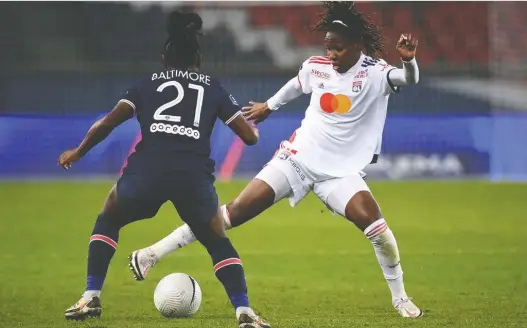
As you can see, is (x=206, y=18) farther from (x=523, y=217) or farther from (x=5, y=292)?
(x=5, y=292)

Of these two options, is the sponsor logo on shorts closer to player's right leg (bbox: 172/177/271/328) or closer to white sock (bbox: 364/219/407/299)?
player's right leg (bbox: 172/177/271/328)

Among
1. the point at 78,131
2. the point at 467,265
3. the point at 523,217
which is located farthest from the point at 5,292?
the point at 78,131

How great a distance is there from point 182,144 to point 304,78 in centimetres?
184

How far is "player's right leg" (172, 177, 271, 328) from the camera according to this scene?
20.6 ft

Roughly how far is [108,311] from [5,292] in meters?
1.49

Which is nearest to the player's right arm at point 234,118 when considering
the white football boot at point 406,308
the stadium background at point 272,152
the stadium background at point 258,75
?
the stadium background at point 272,152

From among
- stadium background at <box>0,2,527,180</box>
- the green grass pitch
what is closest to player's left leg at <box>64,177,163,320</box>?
the green grass pitch

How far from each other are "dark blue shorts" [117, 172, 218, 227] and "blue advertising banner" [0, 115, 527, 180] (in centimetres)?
1400

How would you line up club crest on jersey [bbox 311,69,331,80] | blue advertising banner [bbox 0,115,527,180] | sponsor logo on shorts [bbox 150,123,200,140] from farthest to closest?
blue advertising banner [bbox 0,115,527,180] → club crest on jersey [bbox 311,69,331,80] → sponsor logo on shorts [bbox 150,123,200,140]

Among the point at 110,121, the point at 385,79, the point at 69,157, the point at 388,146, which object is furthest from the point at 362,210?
the point at 388,146

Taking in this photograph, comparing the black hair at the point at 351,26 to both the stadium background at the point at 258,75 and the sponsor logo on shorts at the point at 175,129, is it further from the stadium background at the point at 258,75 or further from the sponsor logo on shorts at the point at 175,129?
the stadium background at the point at 258,75

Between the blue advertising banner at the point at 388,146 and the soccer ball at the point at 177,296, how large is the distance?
525 inches

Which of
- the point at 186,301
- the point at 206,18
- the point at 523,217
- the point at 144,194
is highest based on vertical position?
the point at 206,18

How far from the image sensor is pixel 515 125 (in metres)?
20.4
